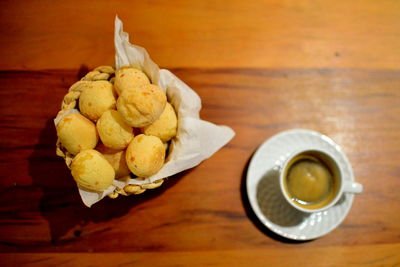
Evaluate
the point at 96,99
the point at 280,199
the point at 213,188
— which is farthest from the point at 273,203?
the point at 96,99

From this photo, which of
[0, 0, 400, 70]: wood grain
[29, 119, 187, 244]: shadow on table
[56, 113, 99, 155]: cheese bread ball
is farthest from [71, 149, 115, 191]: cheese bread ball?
[0, 0, 400, 70]: wood grain

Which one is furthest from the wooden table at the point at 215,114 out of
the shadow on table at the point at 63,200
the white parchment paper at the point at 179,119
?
the white parchment paper at the point at 179,119

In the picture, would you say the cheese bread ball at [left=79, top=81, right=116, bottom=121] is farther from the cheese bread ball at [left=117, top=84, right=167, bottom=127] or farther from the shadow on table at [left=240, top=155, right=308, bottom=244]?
the shadow on table at [left=240, top=155, right=308, bottom=244]

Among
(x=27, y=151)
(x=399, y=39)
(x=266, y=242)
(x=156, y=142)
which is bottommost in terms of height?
(x=266, y=242)

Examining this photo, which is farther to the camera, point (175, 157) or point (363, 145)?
point (363, 145)

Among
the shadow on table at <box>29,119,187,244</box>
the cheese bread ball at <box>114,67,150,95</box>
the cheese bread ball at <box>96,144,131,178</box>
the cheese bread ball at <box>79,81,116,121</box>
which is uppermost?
the cheese bread ball at <box>114,67,150,95</box>

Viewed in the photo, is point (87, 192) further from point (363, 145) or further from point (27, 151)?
point (363, 145)

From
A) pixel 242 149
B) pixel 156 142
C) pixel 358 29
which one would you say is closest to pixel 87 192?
pixel 156 142
